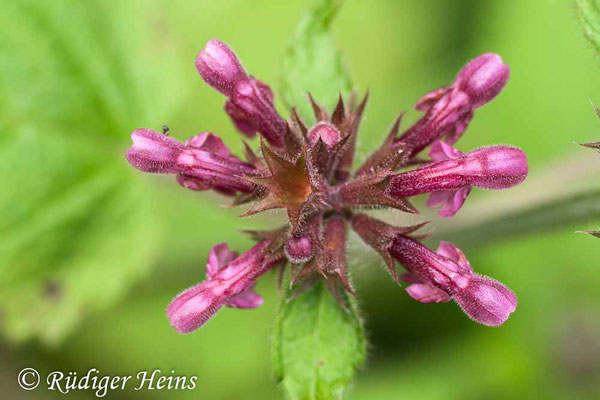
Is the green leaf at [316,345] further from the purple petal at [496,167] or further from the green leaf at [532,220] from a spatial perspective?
the green leaf at [532,220]

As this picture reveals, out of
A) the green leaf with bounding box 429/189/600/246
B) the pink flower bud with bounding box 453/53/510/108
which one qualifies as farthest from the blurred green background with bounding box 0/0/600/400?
the pink flower bud with bounding box 453/53/510/108

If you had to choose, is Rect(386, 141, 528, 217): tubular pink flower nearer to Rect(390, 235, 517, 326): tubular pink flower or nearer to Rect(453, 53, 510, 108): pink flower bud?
Rect(390, 235, 517, 326): tubular pink flower

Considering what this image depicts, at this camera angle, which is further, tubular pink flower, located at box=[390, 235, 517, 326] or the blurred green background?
the blurred green background

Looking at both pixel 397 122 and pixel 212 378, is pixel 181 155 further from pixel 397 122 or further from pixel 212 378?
pixel 212 378

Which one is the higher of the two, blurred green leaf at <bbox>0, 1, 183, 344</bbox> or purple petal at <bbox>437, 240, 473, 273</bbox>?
blurred green leaf at <bbox>0, 1, 183, 344</bbox>

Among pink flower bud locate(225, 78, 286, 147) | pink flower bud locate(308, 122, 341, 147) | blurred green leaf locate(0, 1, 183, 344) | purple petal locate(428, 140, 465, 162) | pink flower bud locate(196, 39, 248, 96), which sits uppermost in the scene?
blurred green leaf locate(0, 1, 183, 344)

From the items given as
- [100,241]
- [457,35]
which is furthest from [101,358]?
[457,35]
